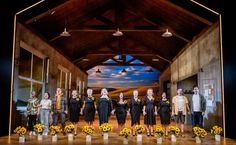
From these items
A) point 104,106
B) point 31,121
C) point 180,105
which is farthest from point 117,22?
point 31,121

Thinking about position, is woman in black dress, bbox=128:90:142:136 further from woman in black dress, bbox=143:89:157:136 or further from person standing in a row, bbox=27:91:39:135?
person standing in a row, bbox=27:91:39:135

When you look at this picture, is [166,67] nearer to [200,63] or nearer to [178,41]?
[178,41]

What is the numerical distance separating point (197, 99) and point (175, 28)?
4993mm

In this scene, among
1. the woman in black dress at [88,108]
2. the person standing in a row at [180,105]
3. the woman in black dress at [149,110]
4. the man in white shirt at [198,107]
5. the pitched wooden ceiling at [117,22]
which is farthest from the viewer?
the pitched wooden ceiling at [117,22]

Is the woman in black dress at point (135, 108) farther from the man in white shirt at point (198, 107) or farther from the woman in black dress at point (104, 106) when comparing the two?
the man in white shirt at point (198, 107)

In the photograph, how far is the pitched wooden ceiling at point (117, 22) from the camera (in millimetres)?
8836

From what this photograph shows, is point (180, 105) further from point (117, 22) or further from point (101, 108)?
point (117, 22)

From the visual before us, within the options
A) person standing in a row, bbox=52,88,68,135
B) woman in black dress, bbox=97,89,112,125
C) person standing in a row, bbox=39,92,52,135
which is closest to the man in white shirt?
woman in black dress, bbox=97,89,112,125

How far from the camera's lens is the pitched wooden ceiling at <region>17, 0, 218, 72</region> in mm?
8836

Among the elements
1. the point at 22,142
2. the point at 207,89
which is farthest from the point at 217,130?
the point at 22,142

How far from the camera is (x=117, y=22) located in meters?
12.7

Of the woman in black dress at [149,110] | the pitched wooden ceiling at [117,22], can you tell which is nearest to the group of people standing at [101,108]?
the woman in black dress at [149,110]

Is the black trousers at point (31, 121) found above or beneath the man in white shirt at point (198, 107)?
beneath

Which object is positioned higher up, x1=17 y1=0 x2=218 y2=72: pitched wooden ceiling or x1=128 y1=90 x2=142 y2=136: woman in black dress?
x1=17 y1=0 x2=218 y2=72: pitched wooden ceiling
